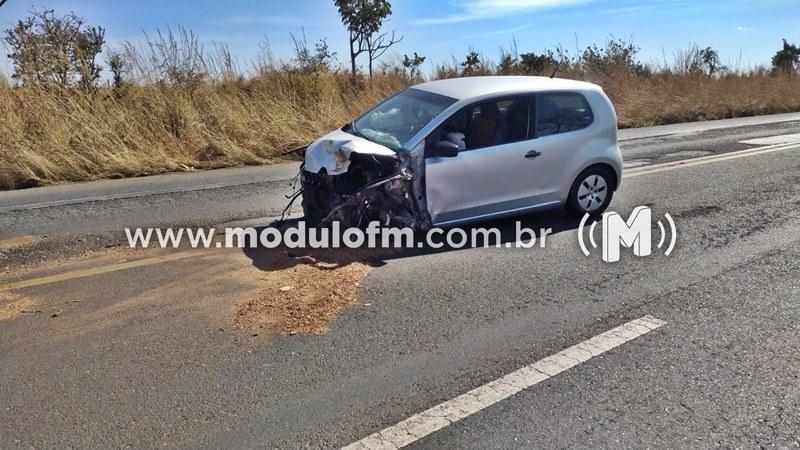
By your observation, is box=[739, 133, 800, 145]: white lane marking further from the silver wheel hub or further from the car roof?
the car roof

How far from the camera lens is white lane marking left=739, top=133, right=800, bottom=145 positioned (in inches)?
492

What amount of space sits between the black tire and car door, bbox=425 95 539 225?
1.93ft

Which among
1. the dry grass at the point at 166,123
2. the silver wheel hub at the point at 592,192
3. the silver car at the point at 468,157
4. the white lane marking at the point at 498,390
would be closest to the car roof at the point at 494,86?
the silver car at the point at 468,157

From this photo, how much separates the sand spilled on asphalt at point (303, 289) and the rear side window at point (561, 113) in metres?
2.41

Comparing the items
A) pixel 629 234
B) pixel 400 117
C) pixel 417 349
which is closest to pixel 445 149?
pixel 400 117

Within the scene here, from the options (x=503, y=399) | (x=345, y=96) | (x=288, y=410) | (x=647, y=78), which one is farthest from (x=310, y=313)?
(x=647, y=78)

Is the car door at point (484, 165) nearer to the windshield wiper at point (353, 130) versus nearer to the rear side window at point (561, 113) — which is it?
the rear side window at point (561, 113)

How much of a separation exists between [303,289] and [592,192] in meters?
3.69

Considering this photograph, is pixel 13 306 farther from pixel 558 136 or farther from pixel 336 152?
pixel 558 136

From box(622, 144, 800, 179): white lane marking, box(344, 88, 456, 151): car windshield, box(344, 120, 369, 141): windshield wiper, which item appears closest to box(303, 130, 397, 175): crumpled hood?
box(344, 88, 456, 151): car windshield

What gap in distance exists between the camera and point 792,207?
7.23 m

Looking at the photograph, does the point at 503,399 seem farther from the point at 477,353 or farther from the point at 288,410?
the point at 288,410

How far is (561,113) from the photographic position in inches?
256

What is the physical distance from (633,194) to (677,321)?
4135 millimetres
